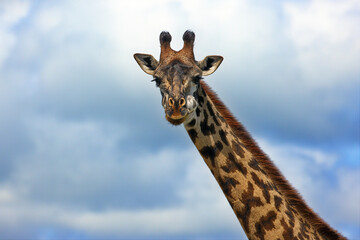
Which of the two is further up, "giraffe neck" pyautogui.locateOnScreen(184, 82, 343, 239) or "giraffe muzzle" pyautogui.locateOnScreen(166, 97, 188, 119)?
"giraffe muzzle" pyautogui.locateOnScreen(166, 97, 188, 119)

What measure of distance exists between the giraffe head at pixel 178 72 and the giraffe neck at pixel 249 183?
479mm

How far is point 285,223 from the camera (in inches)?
435

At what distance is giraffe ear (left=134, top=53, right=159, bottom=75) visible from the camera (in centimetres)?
1225

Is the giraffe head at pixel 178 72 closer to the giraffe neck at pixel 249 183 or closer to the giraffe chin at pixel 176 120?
the giraffe chin at pixel 176 120

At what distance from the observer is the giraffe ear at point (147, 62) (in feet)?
40.2

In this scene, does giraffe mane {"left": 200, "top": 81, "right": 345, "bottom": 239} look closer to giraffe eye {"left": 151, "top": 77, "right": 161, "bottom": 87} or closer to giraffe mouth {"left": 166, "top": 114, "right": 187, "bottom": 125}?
giraffe mouth {"left": 166, "top": 114, "right": 187, "bottom": 125}

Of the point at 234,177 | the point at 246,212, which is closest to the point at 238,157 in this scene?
the point at 234,177

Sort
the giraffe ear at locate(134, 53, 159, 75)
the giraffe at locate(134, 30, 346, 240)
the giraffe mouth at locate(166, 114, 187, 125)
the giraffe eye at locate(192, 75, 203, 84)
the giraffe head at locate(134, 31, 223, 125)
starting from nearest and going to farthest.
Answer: the giraffe mouth at locate(166, 114, 187, 125), the giraffe head at locate(134, 31, 223, 125), the giraffe at locate(134, 30, 346, 240), the giraffe eye at locate(192, 75, 203, 84), the giraffe ear at locate(134, 53, 159, 75)

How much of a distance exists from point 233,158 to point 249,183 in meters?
0.63

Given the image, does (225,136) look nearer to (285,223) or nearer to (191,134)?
(191,134)

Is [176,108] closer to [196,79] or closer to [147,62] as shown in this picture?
[196,79]

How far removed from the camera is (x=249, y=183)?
11141 mm

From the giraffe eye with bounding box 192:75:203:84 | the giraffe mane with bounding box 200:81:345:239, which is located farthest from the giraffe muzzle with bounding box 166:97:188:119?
the giraffe mane with bounding box 200:81:345:239

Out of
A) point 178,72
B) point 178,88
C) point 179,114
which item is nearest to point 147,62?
point 178,72
